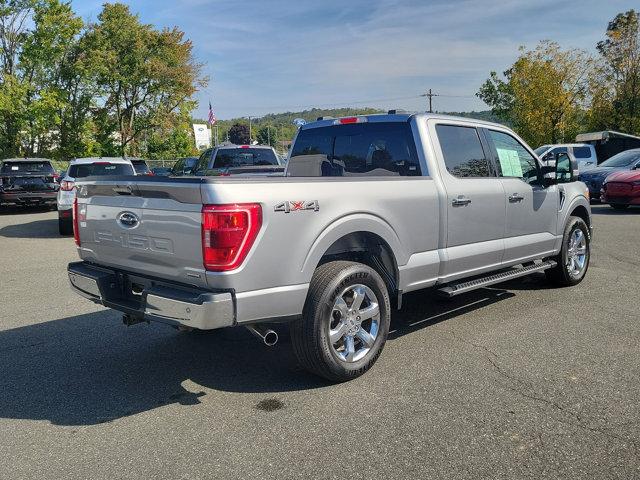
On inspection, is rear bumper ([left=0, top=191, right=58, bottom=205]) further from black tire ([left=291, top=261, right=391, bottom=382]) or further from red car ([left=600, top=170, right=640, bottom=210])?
red car ([left=600, top=170, right=640, bottom=210])

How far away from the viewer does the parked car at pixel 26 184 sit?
15938 mm

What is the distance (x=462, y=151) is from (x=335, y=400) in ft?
8.80

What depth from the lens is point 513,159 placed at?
233 inches

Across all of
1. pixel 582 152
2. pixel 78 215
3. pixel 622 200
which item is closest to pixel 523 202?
pixel 78 215

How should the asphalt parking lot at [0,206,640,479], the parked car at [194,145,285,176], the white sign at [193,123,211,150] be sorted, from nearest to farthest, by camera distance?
the asphalt parking lot at [0,206,640,479] < the parked car at [194,145,285,176] < the white sign at [193,123,211,150]

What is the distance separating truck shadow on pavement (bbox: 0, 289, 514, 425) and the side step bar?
61cm

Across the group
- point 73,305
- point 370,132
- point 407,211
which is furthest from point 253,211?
point 73,305

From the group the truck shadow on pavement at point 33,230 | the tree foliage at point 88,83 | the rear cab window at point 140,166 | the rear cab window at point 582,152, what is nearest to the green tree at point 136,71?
the tree foliage at point 88,83

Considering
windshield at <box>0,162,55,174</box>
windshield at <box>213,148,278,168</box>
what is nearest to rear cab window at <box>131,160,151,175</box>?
windshield at <box>0,162,55,174</box>

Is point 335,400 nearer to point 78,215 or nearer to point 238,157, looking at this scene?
point 78,215

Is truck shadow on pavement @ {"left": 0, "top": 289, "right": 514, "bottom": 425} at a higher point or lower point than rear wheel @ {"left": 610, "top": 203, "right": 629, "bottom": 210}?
lower

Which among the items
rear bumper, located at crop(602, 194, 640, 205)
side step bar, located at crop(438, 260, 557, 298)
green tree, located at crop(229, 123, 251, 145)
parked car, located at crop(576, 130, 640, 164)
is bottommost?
side step bar, located at crop(438, 260, 557, 298)

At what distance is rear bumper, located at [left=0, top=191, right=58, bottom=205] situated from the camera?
15.9 m

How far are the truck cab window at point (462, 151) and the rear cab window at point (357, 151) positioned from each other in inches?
13.5
